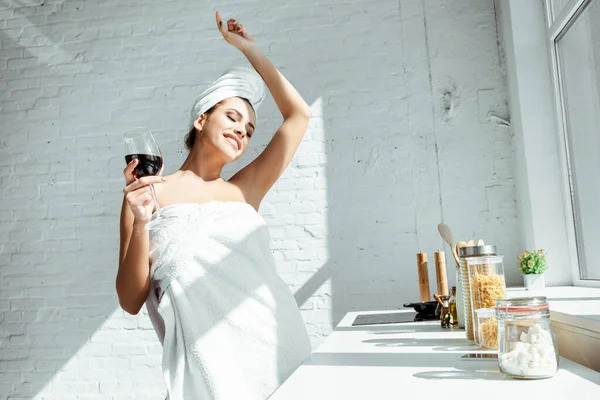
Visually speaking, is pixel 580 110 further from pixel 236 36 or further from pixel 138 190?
pixel 138 190

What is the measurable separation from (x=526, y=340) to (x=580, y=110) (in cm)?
173

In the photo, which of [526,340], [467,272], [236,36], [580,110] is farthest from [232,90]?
[580,110]

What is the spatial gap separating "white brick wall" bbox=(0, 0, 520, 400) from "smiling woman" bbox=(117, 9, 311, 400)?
4.32 feet

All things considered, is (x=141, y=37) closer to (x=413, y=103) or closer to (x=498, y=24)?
(x=413, y=103)

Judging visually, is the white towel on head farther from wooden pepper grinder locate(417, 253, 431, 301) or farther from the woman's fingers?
wooden pepper grinder locate(417, 253, 431, 301)

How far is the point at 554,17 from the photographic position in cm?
261

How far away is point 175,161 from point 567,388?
9.21 feet

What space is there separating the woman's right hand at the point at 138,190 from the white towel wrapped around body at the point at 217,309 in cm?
25

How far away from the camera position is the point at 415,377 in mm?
1000

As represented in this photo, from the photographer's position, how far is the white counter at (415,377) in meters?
0.87

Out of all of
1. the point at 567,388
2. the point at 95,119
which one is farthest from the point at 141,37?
the point at 567,388

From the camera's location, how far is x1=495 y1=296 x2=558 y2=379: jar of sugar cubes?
0.93 m

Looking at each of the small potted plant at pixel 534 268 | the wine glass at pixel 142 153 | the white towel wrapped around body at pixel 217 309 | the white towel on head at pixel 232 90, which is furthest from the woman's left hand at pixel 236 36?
the small potted plant at pixel 534 268

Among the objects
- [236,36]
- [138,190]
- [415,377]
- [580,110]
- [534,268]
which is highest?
[236,36]
